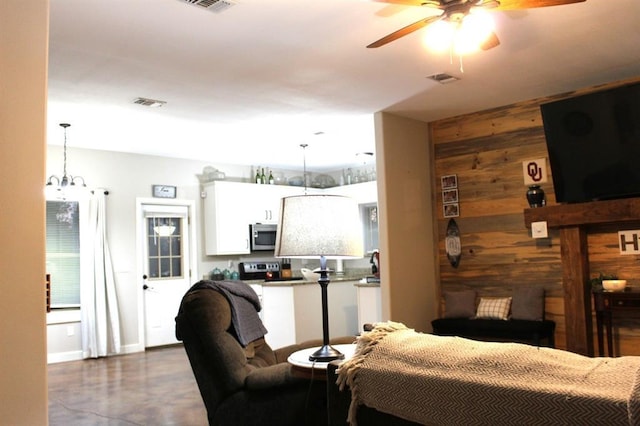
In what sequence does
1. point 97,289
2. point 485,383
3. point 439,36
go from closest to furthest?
point 485,383 < point 439,36 < point 97,289

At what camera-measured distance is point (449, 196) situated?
6.30m

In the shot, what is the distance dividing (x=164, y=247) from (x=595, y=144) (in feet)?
18.6

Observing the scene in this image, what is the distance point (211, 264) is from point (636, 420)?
7639mm

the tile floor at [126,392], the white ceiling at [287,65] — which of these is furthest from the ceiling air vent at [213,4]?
the tile floor at [126,392]

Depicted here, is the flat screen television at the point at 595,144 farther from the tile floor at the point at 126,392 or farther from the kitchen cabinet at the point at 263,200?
the kitchen cabinet at the point at 263,200

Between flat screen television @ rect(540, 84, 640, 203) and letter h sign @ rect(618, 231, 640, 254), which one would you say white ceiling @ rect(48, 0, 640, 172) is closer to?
flat screen television @ rect(540, 84, 640, 203)

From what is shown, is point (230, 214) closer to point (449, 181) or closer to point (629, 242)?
point (449, 181)

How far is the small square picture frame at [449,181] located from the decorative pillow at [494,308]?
1.27 meters

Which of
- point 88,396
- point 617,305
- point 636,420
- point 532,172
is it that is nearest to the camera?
point 636,420

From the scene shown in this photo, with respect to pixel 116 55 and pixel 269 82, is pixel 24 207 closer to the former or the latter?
pixel 116 55

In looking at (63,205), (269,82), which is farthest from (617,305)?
(63,205)

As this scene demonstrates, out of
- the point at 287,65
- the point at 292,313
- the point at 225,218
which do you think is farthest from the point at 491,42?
the point at 225,218

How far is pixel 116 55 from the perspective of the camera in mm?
4082

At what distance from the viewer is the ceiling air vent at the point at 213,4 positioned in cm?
328
